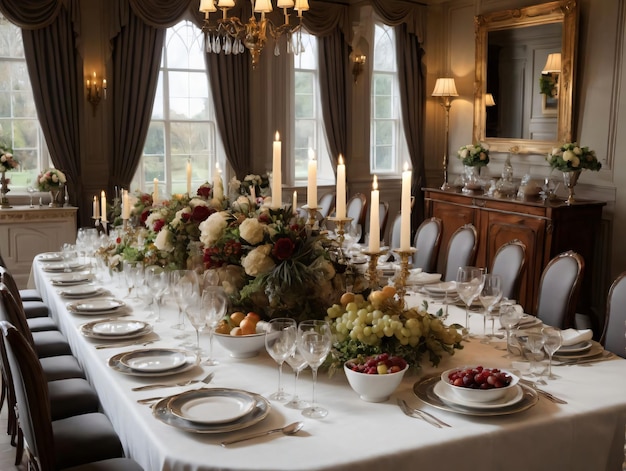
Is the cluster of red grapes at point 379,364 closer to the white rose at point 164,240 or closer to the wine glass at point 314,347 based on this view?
the wine glass at point 314,347

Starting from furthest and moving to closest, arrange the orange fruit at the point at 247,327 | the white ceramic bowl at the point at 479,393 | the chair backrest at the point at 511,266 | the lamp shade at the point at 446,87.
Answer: the lamp shade at the point at 446,87 < the chair backrest at the point at 511,266 < the orange fruit at the point at 247,327 < the white ceramic bowl at the point at 479,393

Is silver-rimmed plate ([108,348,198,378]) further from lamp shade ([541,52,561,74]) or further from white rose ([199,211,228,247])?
lamp shade ([541,52,561,74])

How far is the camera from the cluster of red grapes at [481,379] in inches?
77.1

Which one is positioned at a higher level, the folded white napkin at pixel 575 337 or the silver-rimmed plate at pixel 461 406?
the folded white napkin at pixel 575 337

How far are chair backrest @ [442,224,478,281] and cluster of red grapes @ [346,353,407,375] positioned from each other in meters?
1.99

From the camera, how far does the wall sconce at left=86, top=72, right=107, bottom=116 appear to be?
21.0ft

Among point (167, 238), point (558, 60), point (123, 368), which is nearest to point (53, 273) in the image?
point (167, 238)

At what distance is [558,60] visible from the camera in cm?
621

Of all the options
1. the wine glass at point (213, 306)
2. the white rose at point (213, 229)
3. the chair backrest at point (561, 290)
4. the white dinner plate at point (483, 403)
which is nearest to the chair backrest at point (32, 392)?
the wine glass at point (213, 306)

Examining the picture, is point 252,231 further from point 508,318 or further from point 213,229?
point 508,318

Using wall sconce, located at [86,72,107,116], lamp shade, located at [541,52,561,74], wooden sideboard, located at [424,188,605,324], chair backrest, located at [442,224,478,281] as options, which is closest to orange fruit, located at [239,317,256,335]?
chair backrest, located at [442,224,478,281]

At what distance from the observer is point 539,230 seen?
5555mm

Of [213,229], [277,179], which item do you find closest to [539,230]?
[277,179]

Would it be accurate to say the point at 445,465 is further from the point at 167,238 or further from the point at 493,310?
the point at 167,238
